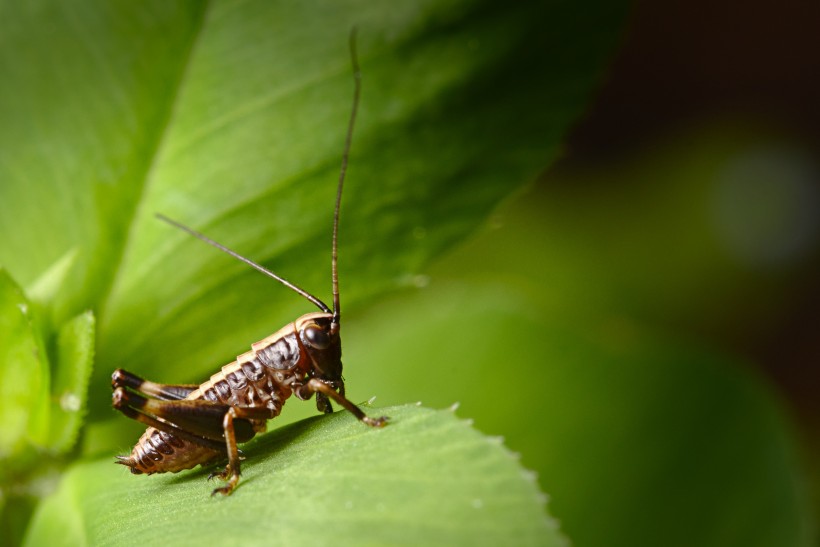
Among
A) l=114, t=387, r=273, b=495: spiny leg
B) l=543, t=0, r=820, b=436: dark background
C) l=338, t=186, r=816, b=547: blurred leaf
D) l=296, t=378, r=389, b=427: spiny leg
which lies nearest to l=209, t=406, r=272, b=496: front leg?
l=114, t=387, r=273, b=495: spiny leg

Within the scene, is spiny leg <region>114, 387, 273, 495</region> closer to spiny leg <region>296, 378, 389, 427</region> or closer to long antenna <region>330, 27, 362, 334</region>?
spiny leg <region>296, 378, 389, 427</region>

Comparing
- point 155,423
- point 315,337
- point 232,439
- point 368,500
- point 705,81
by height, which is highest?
point 705,81

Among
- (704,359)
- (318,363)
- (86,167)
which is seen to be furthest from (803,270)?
(86,167)

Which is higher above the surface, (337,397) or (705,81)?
(705,81)

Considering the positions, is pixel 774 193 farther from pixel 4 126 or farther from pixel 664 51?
pixel 4 126

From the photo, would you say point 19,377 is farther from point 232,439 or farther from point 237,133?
point 237,133

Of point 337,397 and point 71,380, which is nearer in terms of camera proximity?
point 71,380

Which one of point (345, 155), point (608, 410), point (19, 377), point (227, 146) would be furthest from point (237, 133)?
point (608, 410)

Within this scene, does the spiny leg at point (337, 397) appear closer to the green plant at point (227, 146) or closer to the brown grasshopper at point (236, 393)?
the brown grasshopper at point (236, 393)
